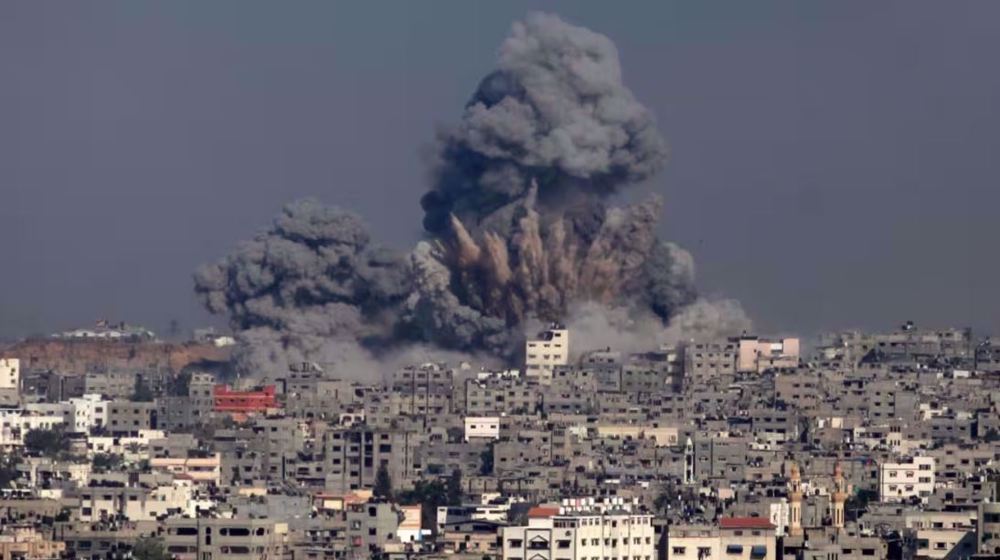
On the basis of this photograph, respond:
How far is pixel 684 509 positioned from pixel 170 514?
8.71 m

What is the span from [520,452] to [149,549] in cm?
2927

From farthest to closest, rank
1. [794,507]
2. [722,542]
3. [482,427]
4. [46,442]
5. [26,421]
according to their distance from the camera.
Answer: [26,421] → [482,427] → [46,442] → [794,507] → [722,542]

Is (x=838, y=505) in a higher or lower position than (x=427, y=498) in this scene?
lower

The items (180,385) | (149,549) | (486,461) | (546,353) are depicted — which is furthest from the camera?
(546,353)

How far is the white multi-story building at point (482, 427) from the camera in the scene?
359 feet

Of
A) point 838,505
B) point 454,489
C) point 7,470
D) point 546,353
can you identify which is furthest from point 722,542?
point 546,353

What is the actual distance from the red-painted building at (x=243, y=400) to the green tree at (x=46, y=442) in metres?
6.46

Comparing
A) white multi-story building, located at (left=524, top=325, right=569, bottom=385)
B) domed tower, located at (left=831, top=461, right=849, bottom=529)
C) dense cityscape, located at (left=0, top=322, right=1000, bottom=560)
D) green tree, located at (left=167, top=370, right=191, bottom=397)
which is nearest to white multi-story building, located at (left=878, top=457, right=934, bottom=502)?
dense cityscape, located at (left=0, top=322, right=1000, bottom=560)

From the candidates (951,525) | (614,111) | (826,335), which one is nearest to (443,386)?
(614,111)

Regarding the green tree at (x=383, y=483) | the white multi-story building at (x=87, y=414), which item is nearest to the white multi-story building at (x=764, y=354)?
the white multi-story building at (x=87, y=414)

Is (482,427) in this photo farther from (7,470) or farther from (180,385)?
(7,470)

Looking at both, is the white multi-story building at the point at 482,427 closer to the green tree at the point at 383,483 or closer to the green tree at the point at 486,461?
the green tree at the point at 486,461

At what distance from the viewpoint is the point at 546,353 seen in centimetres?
12469

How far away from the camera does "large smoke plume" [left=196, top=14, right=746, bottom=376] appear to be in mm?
126812
